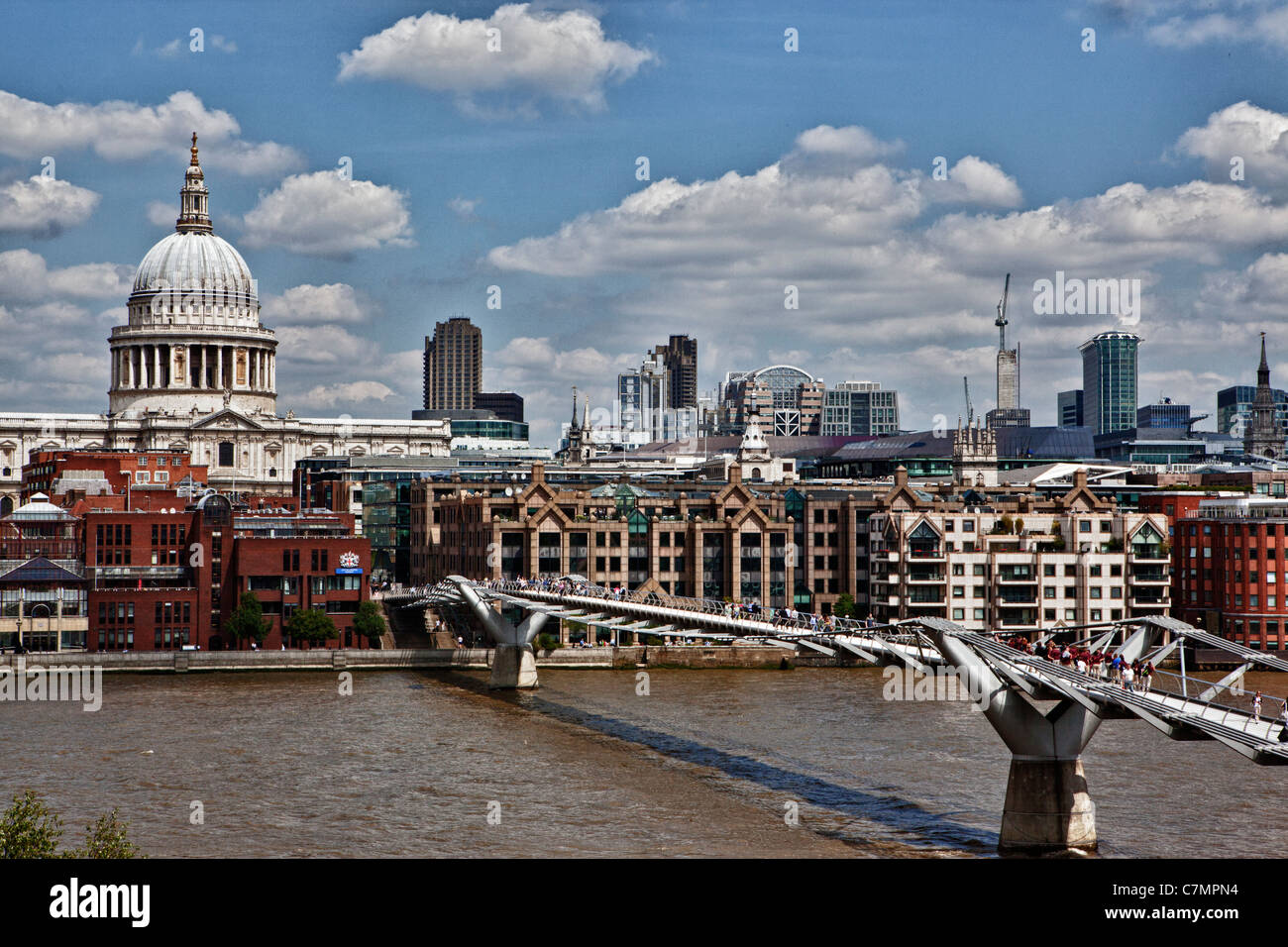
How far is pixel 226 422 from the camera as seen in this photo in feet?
457

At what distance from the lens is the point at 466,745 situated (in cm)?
4547

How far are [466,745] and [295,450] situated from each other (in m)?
102

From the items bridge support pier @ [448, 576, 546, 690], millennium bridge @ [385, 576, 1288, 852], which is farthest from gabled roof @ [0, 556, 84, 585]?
millennium bridge @ [385, 576, 1288, 852]

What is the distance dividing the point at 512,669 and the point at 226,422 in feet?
272

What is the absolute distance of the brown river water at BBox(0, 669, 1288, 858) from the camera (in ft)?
105

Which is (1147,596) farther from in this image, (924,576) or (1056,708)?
(1056,708)

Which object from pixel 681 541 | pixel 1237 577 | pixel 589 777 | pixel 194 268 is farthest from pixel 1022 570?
pixel 194 268

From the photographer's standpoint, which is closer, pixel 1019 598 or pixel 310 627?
pixel 310 627

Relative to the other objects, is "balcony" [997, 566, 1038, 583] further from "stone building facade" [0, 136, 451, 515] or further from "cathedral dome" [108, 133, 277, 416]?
"cathedral dome" [108, 133, 277, 416]

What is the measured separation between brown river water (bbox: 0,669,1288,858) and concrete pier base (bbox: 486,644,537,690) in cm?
335

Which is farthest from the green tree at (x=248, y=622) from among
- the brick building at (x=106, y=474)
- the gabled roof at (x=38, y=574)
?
the brick building at (x=106, y=474)
